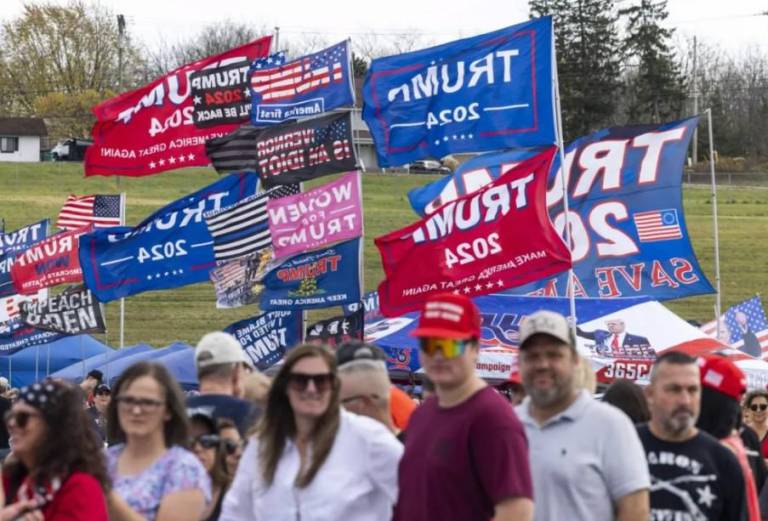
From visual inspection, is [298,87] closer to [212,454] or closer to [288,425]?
[212,454]

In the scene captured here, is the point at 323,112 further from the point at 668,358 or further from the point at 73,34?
the point at 73,34

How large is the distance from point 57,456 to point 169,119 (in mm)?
15057

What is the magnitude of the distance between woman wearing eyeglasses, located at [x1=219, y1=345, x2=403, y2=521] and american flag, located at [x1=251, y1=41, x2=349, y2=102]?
12285 millimetres

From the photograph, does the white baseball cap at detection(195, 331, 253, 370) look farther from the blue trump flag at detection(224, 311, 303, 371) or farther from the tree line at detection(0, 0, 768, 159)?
the tree line at detection(0, 0, 768, 159)

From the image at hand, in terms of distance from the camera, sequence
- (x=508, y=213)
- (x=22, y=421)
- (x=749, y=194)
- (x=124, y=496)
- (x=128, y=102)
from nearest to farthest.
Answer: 1. (x=22, y=421)
2. (x=124, y=496)
3. (x=508, y=213)
4. (x=128, y=102)
5. (x=749, y=194)

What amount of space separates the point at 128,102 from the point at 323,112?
3824mm

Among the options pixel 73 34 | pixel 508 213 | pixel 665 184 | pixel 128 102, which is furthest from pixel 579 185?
pixel 73 34

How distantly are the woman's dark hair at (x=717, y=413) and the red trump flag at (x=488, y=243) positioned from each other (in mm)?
7775

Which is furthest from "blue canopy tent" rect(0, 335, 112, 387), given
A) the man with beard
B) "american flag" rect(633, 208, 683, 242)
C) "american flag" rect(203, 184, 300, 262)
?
the man with beard

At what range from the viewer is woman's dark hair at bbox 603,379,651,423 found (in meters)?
7.25

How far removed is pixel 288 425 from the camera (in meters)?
5.45

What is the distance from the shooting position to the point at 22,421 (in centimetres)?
534

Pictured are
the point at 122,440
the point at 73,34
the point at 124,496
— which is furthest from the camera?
the point at 73,34

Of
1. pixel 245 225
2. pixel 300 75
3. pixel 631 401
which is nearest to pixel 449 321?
pixel 631 401
